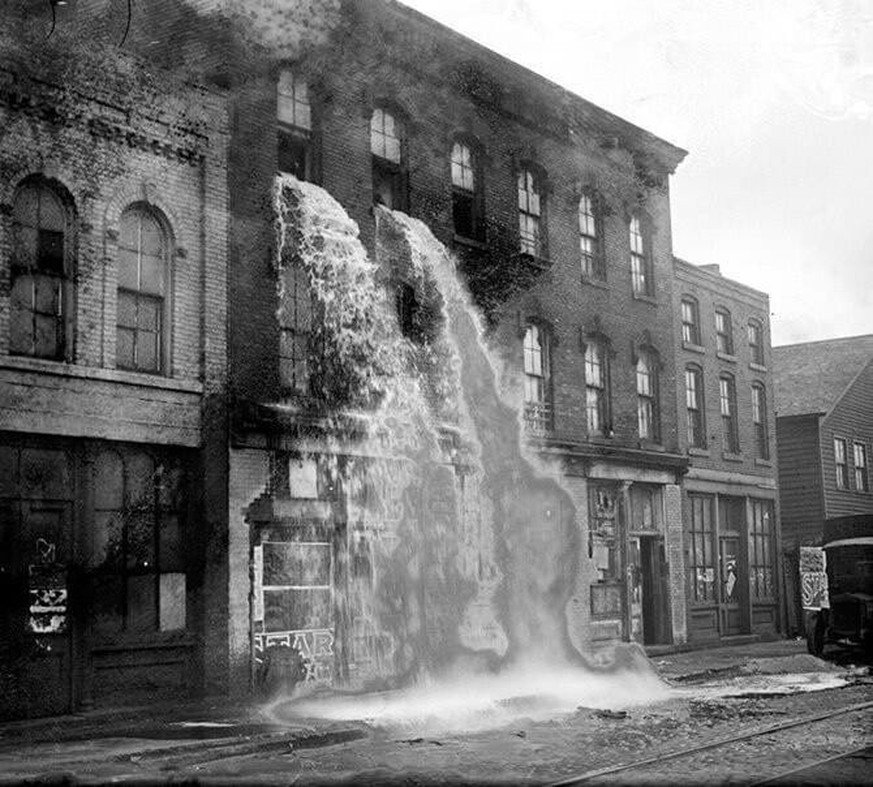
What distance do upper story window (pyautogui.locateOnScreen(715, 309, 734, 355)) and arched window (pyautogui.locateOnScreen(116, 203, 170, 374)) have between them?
671 inches

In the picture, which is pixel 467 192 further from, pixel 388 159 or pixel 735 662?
pixel 735 662

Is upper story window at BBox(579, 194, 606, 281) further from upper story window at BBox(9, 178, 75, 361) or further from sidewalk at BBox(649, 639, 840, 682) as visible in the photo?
upper story window at BBox(9, 178, 75, 361)

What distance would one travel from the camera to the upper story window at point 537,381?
23.2 meters

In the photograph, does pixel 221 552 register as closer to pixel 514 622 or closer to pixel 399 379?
pixel 399 379

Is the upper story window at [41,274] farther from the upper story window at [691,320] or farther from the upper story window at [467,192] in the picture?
the upper story window at [691,320]

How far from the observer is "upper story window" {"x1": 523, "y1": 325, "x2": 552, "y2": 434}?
23.2 m

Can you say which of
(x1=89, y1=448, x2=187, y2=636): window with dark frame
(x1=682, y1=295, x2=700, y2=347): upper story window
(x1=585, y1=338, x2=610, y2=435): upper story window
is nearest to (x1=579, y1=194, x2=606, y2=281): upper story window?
(x1=585, y1=338, x2=610, y2=435): upper story window

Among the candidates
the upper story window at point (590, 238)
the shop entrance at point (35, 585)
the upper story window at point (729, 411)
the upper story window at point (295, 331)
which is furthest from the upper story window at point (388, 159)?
the upper story window at point (729, 411)

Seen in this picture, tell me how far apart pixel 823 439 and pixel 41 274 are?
24763 mm

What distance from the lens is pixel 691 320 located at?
95.1ft

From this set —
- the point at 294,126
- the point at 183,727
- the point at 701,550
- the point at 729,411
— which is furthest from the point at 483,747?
the point at 729,411

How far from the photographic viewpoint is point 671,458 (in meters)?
26.3

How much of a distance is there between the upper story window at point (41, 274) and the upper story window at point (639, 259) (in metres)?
14.7

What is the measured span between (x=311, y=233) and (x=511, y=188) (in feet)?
Answer: 20.3
